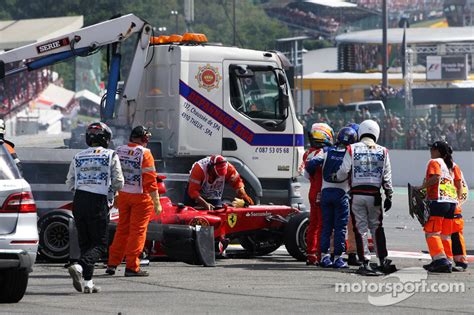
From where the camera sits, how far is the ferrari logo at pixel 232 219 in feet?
51.9

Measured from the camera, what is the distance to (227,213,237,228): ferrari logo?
1580 cm

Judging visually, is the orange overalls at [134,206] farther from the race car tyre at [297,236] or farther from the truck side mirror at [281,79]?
the truck side mirror at [281,79]

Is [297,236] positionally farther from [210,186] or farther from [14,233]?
[14,233]

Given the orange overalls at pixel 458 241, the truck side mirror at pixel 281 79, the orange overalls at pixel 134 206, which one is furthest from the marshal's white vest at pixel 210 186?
the orange overalls at pixel 458 241

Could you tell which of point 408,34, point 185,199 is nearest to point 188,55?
point 185,199

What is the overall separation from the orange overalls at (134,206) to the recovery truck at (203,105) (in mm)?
3408

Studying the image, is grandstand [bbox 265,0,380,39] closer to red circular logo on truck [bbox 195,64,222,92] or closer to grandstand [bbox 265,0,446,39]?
grandstand [bbox 265,0,446,39]

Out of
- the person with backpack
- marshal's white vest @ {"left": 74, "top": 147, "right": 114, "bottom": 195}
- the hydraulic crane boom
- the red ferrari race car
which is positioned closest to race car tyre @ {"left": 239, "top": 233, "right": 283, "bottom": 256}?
the red ferrari race car

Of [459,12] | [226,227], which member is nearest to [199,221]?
[226,227]

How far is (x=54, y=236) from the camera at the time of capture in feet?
50.4

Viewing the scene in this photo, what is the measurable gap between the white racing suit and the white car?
178 inches

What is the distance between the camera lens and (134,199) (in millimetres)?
13781

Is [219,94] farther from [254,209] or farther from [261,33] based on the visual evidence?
[261,33]

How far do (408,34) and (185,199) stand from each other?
68.3 metres
